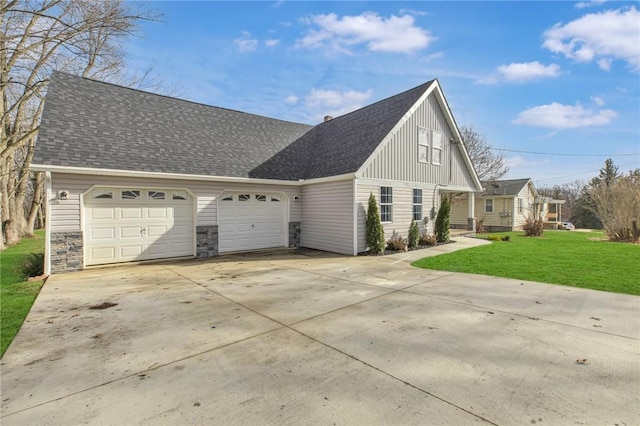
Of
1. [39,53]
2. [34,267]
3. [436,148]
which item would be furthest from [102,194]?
[436,148]

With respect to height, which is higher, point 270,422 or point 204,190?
point 204,190

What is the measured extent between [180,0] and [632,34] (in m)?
14.6

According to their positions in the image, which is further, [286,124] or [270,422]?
[286,124]

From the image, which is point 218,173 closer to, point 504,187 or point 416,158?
point 416,158

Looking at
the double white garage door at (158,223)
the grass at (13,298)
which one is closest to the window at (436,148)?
the double white garage door at (158,223)

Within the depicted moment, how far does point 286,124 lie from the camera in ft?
51.6

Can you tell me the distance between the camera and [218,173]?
35.1ft

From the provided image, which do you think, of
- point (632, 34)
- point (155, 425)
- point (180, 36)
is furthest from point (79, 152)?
point (632, 34)

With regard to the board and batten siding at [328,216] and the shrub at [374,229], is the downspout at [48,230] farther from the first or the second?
the shrub at [374,229]

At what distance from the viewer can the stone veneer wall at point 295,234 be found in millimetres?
12938

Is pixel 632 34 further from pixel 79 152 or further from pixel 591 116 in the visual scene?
pixel 79 152

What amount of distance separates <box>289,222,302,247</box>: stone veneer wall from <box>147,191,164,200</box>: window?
16.5 feet

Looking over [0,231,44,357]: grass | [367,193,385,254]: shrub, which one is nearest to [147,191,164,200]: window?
[0,231,44,357]: grass

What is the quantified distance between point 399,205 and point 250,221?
612 centimetres
